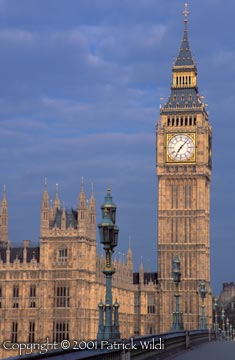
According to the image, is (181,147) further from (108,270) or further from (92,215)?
(108,270)

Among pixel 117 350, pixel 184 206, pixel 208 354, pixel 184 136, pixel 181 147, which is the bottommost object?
pixel 208 354

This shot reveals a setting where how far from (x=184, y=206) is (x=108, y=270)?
83.6 m

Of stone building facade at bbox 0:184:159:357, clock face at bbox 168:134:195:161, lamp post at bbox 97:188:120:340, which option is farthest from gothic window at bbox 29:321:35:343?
lamp post at bbox 97:188:120:340

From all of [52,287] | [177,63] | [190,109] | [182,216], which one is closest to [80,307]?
[52,287]

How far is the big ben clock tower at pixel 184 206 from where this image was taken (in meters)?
107

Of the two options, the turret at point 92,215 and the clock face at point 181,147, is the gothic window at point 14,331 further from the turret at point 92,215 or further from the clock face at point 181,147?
the clock face at point 181,147

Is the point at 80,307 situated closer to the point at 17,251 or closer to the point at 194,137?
the point at 17,251

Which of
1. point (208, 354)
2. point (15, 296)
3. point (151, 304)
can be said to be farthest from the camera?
point (151, 304)

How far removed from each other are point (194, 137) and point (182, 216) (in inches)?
417

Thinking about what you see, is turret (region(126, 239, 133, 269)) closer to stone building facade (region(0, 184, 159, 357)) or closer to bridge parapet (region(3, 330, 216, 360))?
stone building facade (region(0, 184, 159, 357))

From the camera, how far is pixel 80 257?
8819 cm

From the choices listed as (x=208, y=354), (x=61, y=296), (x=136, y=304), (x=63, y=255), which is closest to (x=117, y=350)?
(x=208, y=354)

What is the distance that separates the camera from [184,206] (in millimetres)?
109375

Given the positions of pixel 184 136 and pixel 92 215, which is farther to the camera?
pixel 184 136
